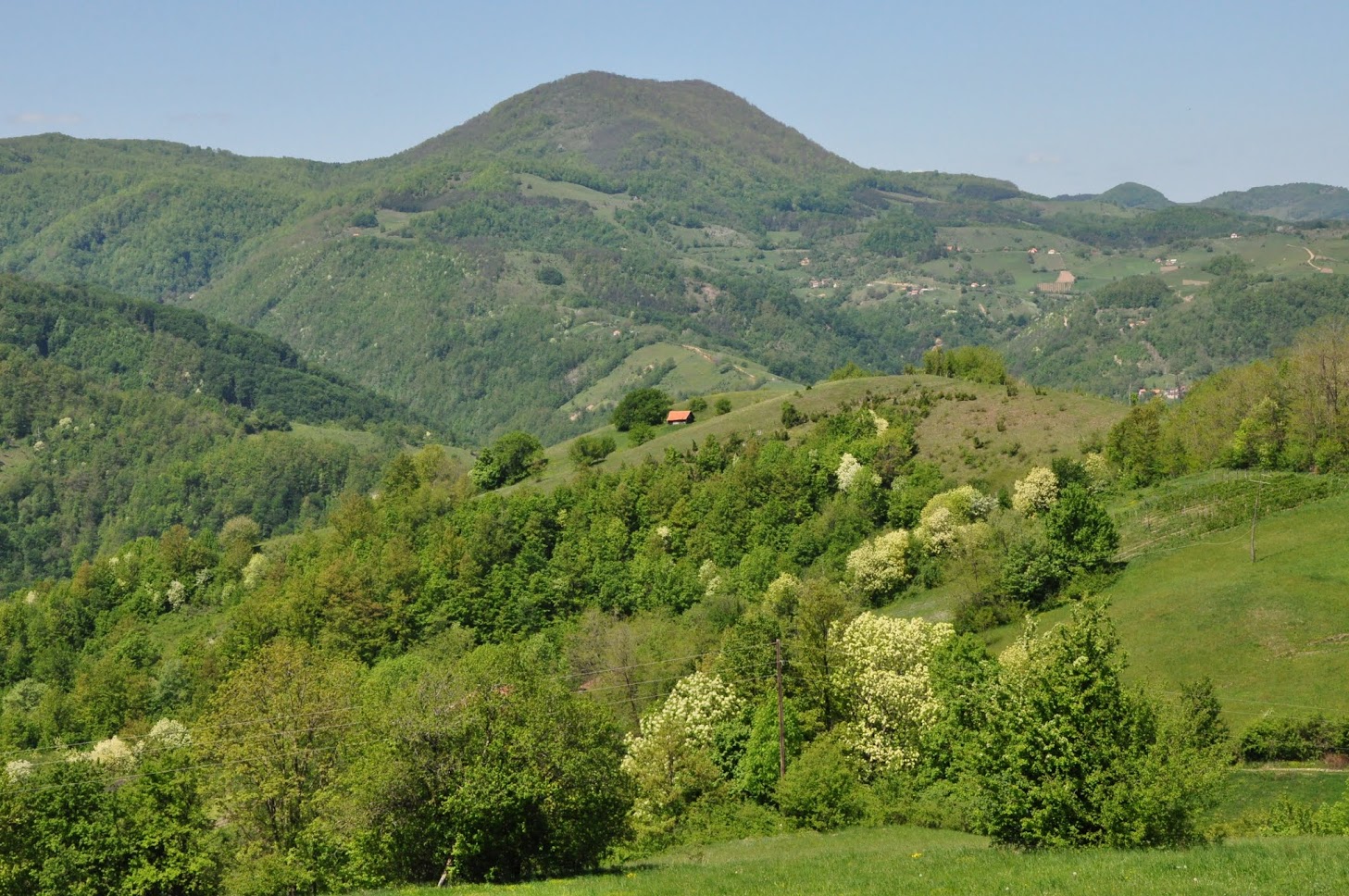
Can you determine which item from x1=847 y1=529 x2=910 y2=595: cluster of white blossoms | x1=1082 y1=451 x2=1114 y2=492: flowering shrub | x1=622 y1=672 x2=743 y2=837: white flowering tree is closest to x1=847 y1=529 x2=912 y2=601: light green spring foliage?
x1=847 y1=529 x2=910 y2=595: cluster of white blossoms

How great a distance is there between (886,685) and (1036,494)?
4645 cm

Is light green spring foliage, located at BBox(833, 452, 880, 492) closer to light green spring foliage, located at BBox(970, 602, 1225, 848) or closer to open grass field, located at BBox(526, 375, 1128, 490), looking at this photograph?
open grass field, located at BBox(526, 375, 1128, 490)

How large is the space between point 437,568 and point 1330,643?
9102cm

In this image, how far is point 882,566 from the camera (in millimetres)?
101688

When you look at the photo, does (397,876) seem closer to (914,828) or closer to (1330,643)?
(914,828)

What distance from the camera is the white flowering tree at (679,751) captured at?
5972 cm

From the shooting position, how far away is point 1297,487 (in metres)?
91.1

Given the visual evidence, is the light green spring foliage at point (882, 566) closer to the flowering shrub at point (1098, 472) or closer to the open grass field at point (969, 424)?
the open grass field at point (969, 424)

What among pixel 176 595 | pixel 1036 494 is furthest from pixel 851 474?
pixel 176 595

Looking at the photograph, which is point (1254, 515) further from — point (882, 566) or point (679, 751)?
point (679, 751)

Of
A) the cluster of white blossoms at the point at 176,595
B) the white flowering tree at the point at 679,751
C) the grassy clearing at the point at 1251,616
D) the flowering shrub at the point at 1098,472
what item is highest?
the flowering shrub at the point at 1098,472

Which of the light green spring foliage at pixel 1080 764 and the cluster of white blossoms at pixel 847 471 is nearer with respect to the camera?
the light green spring foliage at pixel 1080 764

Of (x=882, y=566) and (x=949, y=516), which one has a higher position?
(x=949, y=516)

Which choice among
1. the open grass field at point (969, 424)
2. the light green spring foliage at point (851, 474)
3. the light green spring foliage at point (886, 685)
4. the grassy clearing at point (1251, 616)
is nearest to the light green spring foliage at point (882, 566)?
the open grass field at point (969, 424)
